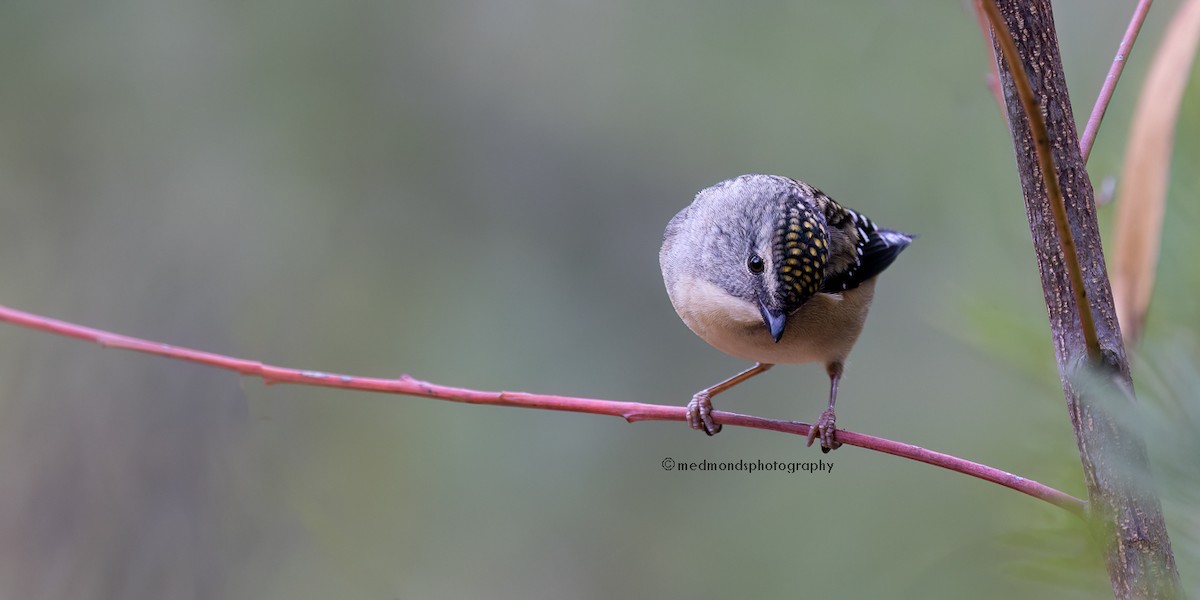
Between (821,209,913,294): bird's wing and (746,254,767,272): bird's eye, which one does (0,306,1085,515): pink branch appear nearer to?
(746,254,767,272): bird's eye

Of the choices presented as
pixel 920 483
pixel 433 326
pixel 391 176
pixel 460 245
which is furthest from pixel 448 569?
pixel 920 483

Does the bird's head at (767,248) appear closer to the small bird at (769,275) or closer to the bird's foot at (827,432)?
the small bird at (769,275)

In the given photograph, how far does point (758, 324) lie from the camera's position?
2.09 m

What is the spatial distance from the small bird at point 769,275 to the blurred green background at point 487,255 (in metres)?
0.97

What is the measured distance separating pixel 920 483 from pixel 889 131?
4.77 feet

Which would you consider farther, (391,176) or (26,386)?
(391,176)

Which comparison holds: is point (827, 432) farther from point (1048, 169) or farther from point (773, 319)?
point (1048, 169)

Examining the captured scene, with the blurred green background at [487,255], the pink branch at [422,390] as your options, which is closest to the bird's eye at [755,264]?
the pink branch at [422,390]

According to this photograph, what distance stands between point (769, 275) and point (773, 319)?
0.11 metres

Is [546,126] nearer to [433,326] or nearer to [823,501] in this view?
[433,326]

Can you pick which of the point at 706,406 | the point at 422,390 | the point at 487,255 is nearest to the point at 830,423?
the point at 706,406

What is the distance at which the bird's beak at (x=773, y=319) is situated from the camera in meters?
1.91

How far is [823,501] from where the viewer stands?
387cm

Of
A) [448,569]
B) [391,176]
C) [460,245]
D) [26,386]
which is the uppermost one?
[391,176]
